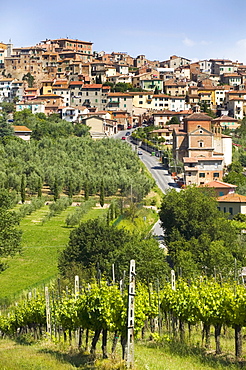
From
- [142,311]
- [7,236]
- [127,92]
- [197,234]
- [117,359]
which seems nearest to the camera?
[117,359]

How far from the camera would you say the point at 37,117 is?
373ft

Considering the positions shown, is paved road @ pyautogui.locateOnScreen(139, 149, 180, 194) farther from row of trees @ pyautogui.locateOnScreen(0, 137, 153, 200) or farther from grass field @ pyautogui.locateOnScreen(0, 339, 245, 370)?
grass field @ pyautogui.locateOnScreen(0, 339, 245, 370)

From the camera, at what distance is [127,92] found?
422 ft

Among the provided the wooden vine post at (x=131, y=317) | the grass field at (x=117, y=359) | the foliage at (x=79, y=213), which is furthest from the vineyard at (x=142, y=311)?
the foliage at (x=79, y=213)

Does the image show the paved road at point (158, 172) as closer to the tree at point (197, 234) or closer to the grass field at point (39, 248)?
the grass field at point (39, 248)

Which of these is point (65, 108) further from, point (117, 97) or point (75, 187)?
point (75, 187)

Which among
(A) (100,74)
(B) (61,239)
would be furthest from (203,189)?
(A) (100,74)

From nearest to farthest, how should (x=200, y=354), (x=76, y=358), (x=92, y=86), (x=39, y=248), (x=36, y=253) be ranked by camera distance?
1. (x=76, y=358)
2. (x=200, y=354)
3. (x=36, y=253)
4. (x=39, y=248)
5. (x=92, y=86)

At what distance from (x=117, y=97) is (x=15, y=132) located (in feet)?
104

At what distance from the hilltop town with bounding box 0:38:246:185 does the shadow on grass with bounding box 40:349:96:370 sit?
62.9 m

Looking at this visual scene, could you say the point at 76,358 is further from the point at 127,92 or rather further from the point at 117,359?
the point at 127,92

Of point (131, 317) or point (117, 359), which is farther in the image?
point (117, 359)

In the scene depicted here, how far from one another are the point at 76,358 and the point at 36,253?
30362 mm

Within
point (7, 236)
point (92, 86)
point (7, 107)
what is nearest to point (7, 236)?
point (7, 236)
